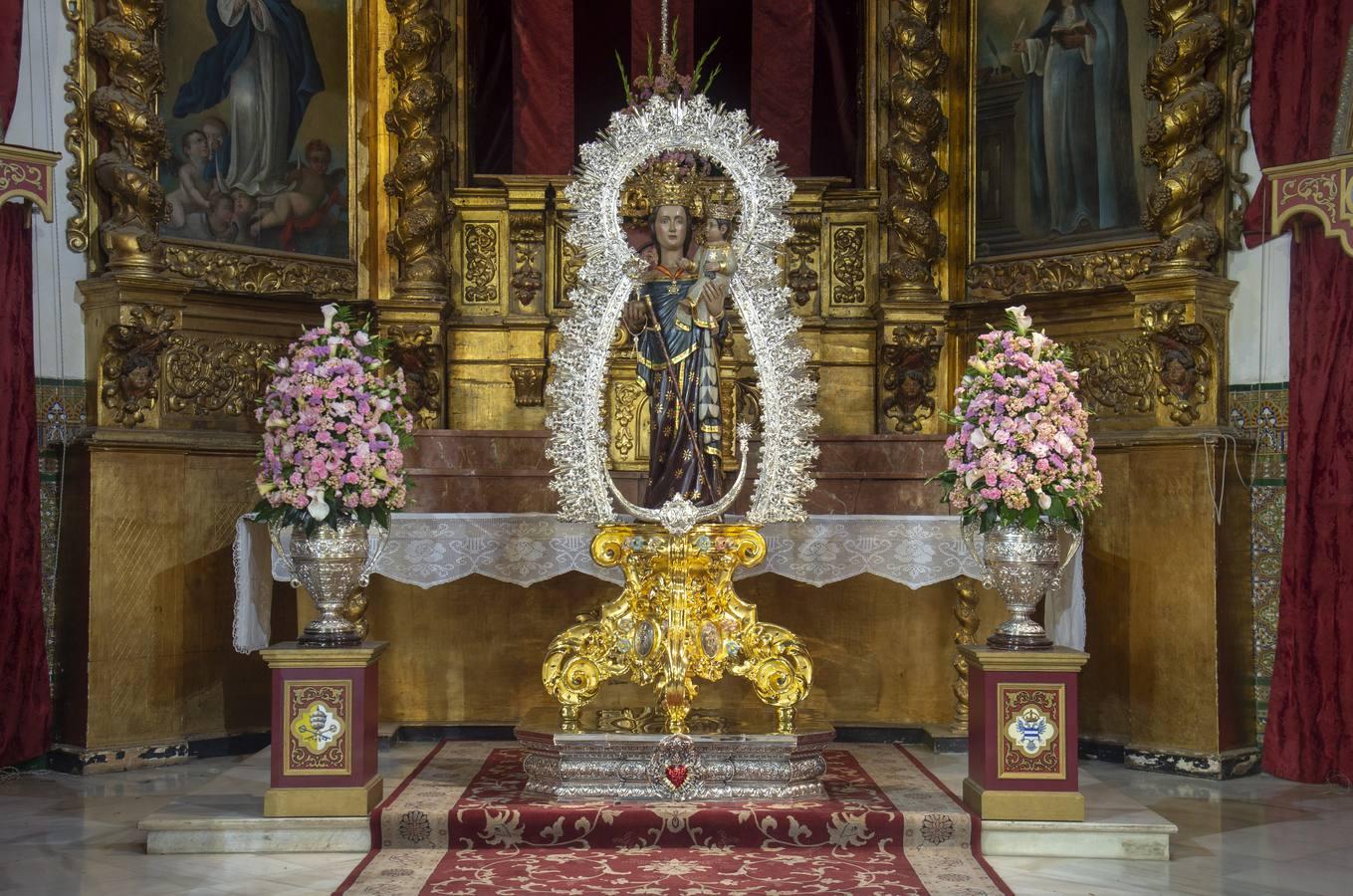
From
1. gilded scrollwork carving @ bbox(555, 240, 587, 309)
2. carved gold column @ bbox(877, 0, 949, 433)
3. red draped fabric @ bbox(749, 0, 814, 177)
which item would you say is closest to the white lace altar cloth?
carved gold column @ bbox(877, 0, 949, 433)

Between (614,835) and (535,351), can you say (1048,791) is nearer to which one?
(614,835)

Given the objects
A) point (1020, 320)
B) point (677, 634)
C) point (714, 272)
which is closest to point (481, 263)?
point (714, 272)

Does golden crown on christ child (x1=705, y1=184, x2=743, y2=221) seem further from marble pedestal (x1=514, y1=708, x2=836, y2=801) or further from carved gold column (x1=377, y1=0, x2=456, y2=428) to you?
marble pedestal (x1=514, y1=708, x2=836, y2=801)

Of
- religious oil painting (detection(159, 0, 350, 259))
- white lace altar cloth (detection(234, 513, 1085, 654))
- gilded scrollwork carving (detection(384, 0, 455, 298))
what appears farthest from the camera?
gilded scrollwork carving (detection(384, 0, 455, 298))

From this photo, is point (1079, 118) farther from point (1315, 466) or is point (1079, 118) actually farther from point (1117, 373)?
point (1315, 466)

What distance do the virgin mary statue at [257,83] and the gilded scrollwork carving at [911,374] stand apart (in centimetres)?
382

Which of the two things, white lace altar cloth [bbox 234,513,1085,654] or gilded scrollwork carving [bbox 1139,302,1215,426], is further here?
gilded scrollwork carving [bbox 1139,302,1215,426]

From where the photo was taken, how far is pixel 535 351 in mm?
9406

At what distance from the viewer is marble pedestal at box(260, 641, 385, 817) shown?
243 inches

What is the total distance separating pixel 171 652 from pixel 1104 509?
203 inches

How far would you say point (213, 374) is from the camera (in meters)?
8.57

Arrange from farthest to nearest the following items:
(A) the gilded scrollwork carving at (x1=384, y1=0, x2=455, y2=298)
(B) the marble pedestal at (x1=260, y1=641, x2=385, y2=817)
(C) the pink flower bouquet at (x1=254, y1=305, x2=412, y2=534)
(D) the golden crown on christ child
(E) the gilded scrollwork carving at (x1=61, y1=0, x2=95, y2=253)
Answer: (A) the gilded scrollwork carving at (x1=384, y1=0, x2=455, y2=298) → (E) the gilded scrollwork carving at (x1=61, y1=0, x2=95, y2=253) → (D) the golden crown on christ child → (C) the pink flower bouquet at (x1=254, y1=305, x2=412, y2=534) → (B) the marble pedestal at (x1=260, y1=641, x2=385, y2=817)

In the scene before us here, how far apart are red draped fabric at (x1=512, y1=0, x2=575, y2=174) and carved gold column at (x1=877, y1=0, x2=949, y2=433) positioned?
1.98 meters

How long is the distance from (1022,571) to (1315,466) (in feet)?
7.54
